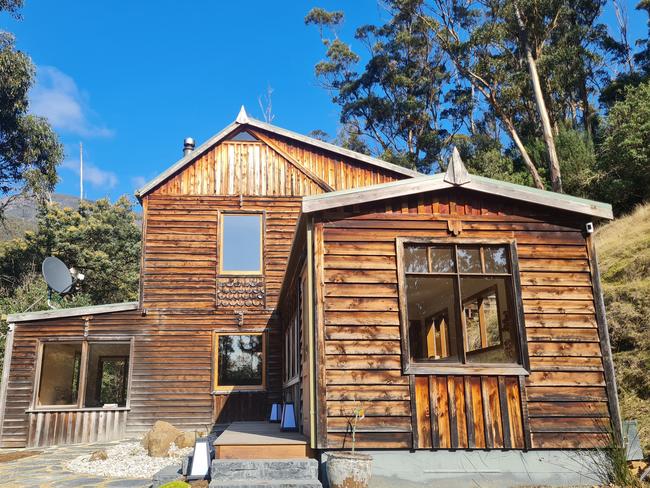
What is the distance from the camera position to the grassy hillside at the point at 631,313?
9.09 meters

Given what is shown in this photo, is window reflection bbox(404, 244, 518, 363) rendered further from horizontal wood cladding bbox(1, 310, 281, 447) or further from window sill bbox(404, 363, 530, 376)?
horizontal wood cladding bbox(1, 310, 281, 447)

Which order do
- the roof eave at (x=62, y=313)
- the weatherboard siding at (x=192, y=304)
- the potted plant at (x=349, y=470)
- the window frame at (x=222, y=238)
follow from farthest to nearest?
the window frame at (x=222, y=238) → the roof eave at (x=62, y=313) → the weatherboard siding at (x=192, y=304) → the potted plant at (x=349, y=470)

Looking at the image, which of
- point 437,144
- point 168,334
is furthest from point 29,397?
point 437,144

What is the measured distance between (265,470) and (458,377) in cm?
244

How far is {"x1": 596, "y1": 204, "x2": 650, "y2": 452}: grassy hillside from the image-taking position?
358 inches

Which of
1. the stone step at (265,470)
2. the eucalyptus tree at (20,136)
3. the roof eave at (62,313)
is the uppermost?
the eucalyptus tree at (20,136)

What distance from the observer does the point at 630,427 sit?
6.64 metres

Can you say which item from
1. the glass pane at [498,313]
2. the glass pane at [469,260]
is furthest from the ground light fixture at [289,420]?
the glass pane at [469,260]

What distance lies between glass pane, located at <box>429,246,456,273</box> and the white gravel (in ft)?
16.6

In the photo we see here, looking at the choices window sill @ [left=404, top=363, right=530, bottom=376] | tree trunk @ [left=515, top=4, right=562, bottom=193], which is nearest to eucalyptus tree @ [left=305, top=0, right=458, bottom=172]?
tree trunk @ [left=515, top=4, right=562, bottom=193]

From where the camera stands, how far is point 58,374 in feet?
45.9

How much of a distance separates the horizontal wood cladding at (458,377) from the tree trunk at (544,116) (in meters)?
16.3

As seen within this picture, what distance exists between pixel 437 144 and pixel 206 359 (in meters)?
23.3

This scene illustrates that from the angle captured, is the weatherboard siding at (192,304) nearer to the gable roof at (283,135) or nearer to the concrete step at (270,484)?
the gable roof at (283,135)
